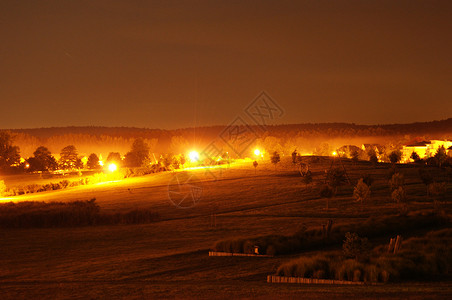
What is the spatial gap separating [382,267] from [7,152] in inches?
4098

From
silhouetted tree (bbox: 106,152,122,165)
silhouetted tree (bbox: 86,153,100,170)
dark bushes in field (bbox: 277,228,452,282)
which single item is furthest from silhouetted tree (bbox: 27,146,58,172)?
dark bushes in field (bbox: 277,228,452,282)

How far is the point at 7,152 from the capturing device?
348 ft

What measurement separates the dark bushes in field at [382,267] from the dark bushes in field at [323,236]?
4829mm

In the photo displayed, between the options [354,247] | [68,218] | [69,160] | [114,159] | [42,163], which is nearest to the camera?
[354,247]

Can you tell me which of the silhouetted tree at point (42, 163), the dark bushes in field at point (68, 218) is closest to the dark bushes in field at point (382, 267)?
the dark bushes in field at point (68, 218)

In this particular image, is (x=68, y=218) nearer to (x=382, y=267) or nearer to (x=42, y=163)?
(x=382, y=267)

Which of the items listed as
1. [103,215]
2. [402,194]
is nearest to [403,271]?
[402,194]

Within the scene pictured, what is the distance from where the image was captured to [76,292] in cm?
1562

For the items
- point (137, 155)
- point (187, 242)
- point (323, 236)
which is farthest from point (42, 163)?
point (323, 236)

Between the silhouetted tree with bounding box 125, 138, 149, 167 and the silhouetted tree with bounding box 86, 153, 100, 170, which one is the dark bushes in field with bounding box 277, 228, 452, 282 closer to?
the silhouetted tree with bounding box 86, 153, 100, 170

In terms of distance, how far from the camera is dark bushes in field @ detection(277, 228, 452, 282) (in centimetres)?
1547

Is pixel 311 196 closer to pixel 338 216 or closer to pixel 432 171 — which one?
pixel 338 216

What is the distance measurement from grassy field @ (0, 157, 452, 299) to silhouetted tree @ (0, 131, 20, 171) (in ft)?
159

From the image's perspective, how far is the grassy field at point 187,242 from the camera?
14969 mm
